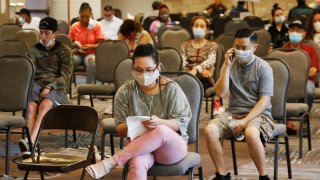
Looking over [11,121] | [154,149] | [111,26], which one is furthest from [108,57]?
[154,149]

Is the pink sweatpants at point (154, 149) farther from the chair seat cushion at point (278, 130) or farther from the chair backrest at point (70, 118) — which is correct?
the chair seat cushion at point (278, 130)

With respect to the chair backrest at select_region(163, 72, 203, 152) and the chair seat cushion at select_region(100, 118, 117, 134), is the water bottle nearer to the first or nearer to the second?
the chair backrest at select_region(163, 72, 203, 152)

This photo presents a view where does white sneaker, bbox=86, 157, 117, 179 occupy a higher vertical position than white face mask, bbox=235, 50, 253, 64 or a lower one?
lower

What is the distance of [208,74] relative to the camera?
909cm

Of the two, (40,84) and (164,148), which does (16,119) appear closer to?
(40,84)

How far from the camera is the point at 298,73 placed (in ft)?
26.8

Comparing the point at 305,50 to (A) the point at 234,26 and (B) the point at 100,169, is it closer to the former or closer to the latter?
(B) the point at 100,169

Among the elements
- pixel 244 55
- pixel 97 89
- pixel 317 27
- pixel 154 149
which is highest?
pixel 244 55

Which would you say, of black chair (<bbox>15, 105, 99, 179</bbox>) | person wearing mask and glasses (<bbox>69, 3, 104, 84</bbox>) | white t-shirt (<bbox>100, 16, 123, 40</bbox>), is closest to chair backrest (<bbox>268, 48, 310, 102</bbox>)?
black chair (<bbox>15, 105, 99, 179</bbox>)

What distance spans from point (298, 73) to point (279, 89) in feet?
3.42

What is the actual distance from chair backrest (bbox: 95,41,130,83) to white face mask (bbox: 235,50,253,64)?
3.22m

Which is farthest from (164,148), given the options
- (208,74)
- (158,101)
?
(208,74)

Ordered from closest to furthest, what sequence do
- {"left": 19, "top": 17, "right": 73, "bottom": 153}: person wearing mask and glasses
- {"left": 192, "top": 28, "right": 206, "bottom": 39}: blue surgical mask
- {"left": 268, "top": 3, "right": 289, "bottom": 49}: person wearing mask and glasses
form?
{"left": 19, "top": 17, "right": 73, "bottom": 153}: person wearing mask and glasses < {"left": 192, "top": 28, "right": 206, "bottom": 39}: blue surgical mask < {"left": 268, "top": 3, "right": 289, "bottom": 49}: person wearing mask and glasses

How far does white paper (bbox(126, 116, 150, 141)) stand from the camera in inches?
211
